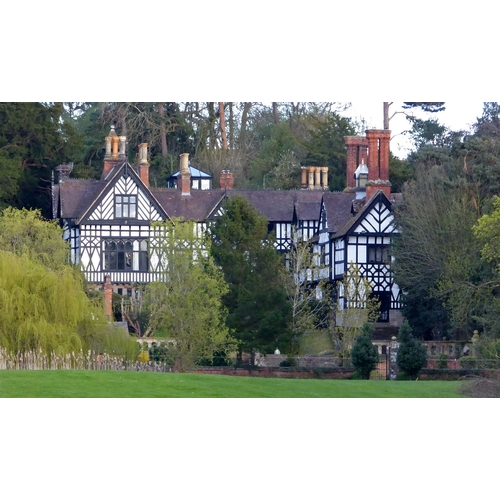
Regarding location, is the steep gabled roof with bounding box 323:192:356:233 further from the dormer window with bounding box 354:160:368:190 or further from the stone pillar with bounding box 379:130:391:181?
the stone pillar with bounding box 379:130:391:181

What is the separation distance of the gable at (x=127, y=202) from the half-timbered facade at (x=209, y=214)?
4 centimetres

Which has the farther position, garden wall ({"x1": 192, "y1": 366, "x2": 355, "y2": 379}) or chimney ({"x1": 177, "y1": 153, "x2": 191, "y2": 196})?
chimney ({"x1": 177, "y1": 153, "x2": 191, "y2": 196})

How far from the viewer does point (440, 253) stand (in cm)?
3042

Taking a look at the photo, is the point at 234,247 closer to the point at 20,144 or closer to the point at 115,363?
the point at 115,363

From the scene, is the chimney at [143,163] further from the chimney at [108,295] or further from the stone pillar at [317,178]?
the stone pillar at [317,178]

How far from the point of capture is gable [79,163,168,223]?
119ft

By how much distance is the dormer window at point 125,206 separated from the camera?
36.4 m

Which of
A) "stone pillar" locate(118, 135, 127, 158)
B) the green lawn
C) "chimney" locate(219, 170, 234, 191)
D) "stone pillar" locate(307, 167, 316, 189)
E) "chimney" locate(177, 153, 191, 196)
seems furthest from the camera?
"stone pillar" locate(307, 167, 316, 189)

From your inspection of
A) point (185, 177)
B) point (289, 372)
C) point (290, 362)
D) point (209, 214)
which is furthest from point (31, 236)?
point (289, 372)

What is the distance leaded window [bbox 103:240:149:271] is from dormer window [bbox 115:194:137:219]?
0.94 m

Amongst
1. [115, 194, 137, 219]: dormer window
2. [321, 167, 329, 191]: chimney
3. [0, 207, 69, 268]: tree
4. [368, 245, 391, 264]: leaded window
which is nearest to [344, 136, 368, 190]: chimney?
[321, 167, 329, 191]: chimney

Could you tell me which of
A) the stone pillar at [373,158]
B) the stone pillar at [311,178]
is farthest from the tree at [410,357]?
the stone pillar at [311,178]

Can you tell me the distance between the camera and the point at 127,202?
3647 centimetres

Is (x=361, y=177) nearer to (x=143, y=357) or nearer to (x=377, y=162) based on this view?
(x=377, y=162)
